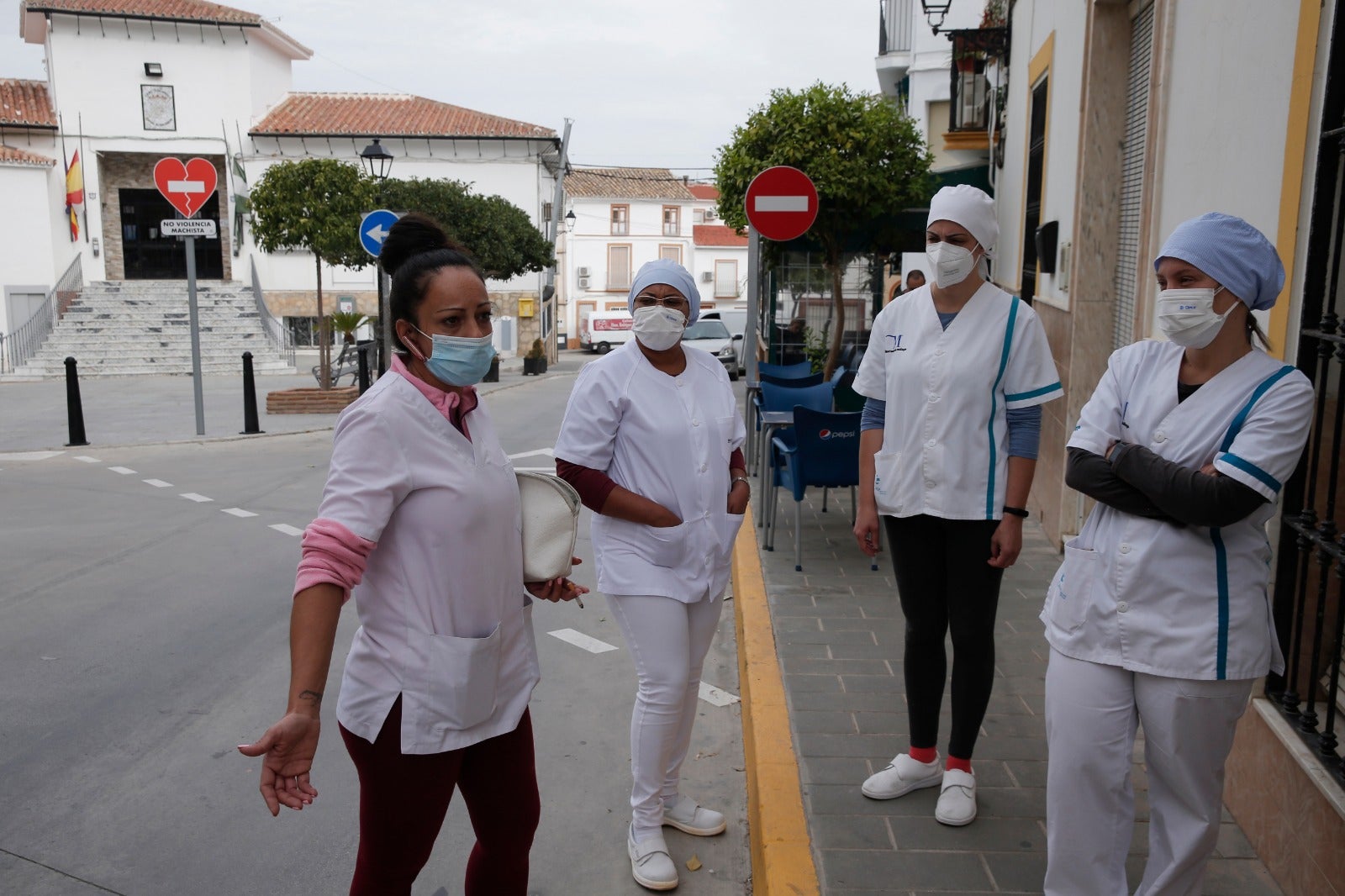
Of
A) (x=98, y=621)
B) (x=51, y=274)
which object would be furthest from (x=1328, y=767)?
(x=51, y=274)

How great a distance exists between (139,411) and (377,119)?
911 inches

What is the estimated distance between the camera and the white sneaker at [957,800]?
3537 mm

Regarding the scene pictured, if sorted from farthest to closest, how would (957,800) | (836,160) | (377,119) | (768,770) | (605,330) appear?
(605,330) < (377,119) < (836,160) < (768,770) < (957,800)

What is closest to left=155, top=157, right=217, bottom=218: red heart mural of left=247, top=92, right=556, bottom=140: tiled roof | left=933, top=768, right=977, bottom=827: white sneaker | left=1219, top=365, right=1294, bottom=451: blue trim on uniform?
left=933, top=768, right=977, bottom=827: white sneaker

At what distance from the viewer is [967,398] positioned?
11.3ft

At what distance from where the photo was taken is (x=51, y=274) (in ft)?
104

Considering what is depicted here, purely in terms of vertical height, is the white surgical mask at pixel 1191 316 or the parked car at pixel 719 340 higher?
the white surgical mask at pixel 1191 316

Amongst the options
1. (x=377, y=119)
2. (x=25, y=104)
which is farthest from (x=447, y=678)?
(x=377, y=119)

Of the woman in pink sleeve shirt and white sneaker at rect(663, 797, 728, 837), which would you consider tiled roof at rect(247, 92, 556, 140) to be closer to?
white sneaker at rect(663, 797, 728, 837)

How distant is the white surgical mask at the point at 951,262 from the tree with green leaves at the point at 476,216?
2620 centimetres

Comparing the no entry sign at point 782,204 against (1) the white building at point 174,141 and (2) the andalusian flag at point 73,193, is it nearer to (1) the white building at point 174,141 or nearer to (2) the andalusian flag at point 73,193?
(1) the white building at point 174,141

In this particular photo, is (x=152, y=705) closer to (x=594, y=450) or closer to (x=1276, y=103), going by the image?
(x=594, y=450)

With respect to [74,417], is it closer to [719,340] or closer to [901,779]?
[901,779]

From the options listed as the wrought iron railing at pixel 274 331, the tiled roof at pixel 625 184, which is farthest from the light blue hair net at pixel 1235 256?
the tiled roof at pixel 625 184
